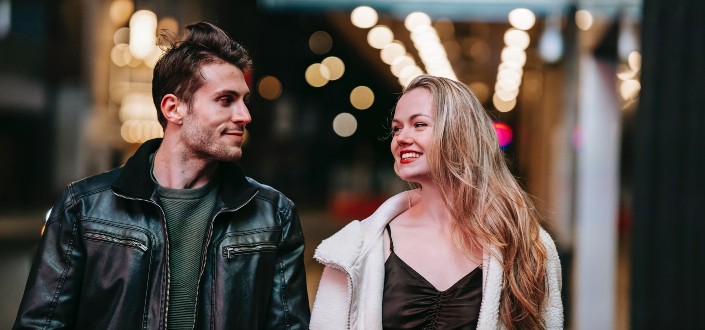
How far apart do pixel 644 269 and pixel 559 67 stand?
1097cm

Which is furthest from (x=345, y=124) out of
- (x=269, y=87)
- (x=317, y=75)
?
(x=269, y=87)

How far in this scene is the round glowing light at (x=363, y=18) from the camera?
15.5 meters

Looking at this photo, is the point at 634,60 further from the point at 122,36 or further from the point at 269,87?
the point at 269,87

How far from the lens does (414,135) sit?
3.24 meters

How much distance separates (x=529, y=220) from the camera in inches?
131

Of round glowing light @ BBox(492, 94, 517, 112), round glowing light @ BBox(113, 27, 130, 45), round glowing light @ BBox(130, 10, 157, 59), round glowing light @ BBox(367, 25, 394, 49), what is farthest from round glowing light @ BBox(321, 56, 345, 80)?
round glowing light @ BBox(130, 10, 157, 59)

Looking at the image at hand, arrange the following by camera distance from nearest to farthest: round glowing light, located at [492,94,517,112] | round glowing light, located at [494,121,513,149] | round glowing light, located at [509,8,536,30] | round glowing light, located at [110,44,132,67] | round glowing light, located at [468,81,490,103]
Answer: round glowing light, located at [494,121,513,149]
round glowing light, located at [509,8,536,30]
round glowing light, located at [110,44,132,67]
round glowing light, located at [468,81,490,103]
round glowing light, located at [492,94,517,112]

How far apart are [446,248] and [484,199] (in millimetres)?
239

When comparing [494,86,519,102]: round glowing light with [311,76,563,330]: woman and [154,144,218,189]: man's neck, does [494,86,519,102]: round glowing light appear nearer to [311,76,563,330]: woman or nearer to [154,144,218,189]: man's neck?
[311,76,563,330]: woman

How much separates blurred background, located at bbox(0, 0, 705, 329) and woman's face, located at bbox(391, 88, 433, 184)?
1.70 feet

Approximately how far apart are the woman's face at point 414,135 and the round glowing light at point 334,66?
2840 cm

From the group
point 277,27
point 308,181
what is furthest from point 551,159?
point 308,181

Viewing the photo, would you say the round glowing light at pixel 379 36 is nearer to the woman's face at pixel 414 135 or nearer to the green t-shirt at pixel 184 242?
the woman's face at pixel 414 135

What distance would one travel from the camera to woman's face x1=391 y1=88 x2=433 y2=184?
3.24 m
